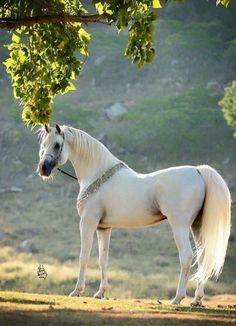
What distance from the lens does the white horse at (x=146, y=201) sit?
13523mm

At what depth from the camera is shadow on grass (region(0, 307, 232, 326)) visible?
1002 cm

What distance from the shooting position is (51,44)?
47.6 ft

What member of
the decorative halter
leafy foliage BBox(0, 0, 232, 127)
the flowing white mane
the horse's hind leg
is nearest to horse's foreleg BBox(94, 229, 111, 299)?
the decorative halter

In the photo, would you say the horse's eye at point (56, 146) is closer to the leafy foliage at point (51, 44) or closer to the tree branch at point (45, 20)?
the leafy foliage at point (51, 44)

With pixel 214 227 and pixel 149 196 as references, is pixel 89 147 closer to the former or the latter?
pixel 149 196

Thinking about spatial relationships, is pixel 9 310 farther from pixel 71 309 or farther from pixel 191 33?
pixel 191 33

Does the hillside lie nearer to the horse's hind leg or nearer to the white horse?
the white horse

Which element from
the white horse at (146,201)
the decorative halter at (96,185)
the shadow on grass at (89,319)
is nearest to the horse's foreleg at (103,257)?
the white horse at (146,201)

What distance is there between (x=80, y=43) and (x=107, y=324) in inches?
249

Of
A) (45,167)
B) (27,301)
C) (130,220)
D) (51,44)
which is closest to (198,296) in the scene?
(130,220)

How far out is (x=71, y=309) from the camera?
11.4 metres

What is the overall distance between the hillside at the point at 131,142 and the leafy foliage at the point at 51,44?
16.8 meters

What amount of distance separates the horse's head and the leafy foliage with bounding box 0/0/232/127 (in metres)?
0.72

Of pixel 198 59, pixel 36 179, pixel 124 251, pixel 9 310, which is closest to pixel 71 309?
pixel 9 310
